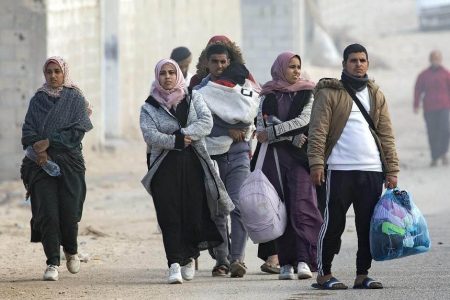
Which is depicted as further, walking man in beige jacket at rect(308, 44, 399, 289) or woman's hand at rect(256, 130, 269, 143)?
woman's hand at rect(256, 130, 269, 143)

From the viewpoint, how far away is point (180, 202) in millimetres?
10219

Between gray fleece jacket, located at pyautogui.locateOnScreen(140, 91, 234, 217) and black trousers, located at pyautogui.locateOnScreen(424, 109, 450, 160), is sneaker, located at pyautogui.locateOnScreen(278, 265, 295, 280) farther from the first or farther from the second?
black trousers, located at pyautogui.locateOnScreen(424, 109, 450, 160)

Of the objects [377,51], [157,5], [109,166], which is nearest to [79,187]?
[109,166]

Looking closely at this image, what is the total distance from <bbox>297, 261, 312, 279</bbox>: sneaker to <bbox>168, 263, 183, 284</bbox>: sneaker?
0.82 meters

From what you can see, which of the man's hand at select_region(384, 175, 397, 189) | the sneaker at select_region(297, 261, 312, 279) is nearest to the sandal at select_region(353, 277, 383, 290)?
the man's hand at select_region(384, 175, 397, 189)

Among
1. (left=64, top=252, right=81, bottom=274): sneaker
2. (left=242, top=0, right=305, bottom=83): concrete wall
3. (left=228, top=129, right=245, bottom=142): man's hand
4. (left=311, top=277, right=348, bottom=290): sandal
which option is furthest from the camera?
(left=242, top=0, right=305, bottom=83): concrete wall

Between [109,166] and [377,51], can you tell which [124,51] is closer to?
[109,166]

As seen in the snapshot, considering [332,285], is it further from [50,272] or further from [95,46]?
[95,46]

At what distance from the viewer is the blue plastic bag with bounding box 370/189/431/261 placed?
915 cm

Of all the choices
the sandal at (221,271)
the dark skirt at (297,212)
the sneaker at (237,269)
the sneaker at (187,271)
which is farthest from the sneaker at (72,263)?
the dark skirt at (297,212)

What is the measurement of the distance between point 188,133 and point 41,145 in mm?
1052

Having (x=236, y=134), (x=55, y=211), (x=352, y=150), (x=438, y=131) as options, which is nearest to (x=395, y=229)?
(x=352, y=150)

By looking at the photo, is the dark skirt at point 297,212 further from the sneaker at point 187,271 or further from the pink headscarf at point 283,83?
the sneaker at point 187,271

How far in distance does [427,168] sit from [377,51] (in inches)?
799
